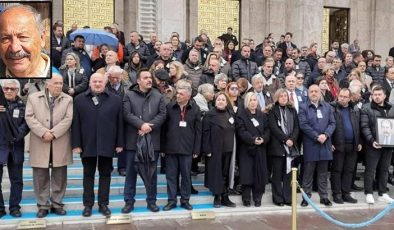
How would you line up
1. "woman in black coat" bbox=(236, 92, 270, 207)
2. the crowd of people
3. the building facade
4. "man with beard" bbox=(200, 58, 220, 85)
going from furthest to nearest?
the building facade < "man with beard" bbox=(200, 58, 220, 85) < "woman in black coat" bbox=(236, 92, 270, 207) < the crowd of people

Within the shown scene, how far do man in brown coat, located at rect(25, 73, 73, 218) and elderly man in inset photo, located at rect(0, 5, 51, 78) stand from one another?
2.97 feet

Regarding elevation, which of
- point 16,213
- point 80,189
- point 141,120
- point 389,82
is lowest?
point 16,213

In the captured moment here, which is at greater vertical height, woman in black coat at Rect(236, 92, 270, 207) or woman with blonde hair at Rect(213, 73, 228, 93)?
woman with blonde hair at Rect(213, 73, 228, 93)

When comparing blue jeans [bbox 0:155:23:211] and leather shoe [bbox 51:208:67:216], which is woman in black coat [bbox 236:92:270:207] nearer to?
leather shoe [bbox 51:208:67:216]

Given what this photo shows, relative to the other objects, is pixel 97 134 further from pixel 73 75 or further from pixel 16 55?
pixel 73 75

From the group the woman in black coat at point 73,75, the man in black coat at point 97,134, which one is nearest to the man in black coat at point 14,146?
the man in black coat at point 97,134

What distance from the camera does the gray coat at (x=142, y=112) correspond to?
8188 mm

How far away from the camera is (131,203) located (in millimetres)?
8242

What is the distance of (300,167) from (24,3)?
599cm

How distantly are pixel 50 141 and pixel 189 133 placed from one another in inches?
92.5

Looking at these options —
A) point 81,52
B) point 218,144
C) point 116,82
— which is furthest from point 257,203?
point 81,52

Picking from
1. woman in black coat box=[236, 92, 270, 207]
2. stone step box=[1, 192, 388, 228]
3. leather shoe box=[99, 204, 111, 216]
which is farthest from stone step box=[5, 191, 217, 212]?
woman in black coat box=[236, 92, 270, 207]

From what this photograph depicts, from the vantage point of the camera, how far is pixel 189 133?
8.52 m

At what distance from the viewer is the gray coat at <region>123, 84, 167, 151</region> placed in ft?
26.9
